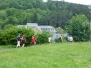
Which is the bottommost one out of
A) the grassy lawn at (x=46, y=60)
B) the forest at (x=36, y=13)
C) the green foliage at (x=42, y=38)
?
the green foliage at (x=42, y=38)

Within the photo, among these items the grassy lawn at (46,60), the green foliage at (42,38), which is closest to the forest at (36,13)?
the green foliage at (42,38)

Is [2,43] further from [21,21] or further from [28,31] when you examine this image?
[21,21]

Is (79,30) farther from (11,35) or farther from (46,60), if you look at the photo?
(46,60)

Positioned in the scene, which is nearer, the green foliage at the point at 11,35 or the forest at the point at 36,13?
the green foliage at the point at 11,35

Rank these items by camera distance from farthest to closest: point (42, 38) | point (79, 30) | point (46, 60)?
1. point (79, 30)
2. point (42, 38)
3. point (46, 60)

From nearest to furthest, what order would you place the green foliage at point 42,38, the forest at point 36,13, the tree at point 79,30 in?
the green foliage at point 42,38 < the tree at point 79,30 < the forest at point 36,13

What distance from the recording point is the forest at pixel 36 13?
11225 centimetres

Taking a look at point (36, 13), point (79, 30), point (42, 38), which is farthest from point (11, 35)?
point (36, 13)

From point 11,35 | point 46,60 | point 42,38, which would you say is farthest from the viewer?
point 42,38

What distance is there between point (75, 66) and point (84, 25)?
4329cm

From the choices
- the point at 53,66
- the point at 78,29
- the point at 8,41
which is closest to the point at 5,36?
the point at 8,41

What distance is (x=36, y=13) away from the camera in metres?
129

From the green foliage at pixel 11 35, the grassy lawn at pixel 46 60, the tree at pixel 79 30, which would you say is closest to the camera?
the grassy lawn at pixel 46 60

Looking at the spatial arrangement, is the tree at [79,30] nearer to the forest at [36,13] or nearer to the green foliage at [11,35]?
the green foliage at [11,35]
